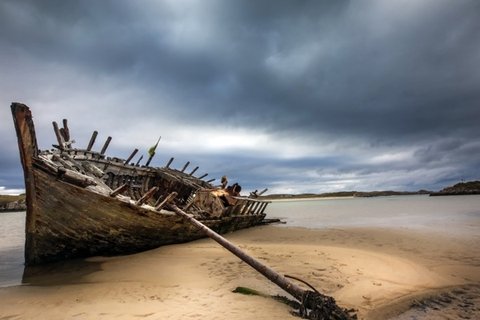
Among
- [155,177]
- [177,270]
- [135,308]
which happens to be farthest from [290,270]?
[155,177]

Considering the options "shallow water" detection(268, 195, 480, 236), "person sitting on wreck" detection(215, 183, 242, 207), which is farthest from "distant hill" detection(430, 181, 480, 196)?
"person sitting on wreck" detection(215, 183, 242, 207)

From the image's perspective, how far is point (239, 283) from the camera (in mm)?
5547

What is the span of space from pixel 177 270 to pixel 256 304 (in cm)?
271

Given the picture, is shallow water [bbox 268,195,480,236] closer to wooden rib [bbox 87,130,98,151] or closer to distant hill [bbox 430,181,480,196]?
wooden rib [bbox 87,130,98,151]

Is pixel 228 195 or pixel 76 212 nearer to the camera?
pixel 76 212

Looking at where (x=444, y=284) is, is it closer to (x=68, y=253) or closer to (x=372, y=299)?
(x=372, y=299)

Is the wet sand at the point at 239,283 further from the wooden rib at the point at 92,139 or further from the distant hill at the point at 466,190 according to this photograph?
the distant hill at the point at 466,190

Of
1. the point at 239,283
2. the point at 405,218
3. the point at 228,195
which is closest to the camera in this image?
the point at 239,283

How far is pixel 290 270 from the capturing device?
6570 mm

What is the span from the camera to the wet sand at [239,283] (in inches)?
169

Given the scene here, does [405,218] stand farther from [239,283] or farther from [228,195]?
[239,283]

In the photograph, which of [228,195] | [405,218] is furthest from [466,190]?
[228,195]

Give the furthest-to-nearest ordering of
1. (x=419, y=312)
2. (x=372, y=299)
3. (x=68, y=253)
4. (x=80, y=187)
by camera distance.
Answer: (x=68, y=253) < (x=80, y=187) < (x=372, y=299) < (x=419, y=312)

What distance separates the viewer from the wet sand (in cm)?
429
